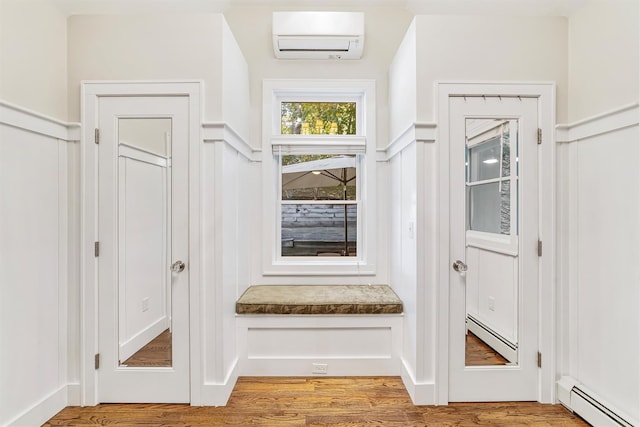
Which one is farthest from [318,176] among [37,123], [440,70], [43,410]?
[43,410]

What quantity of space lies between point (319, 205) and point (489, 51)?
1728 millimetres

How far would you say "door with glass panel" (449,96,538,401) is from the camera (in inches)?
87.7

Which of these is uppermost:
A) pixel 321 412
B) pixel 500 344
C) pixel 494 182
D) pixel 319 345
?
pixel 494 182

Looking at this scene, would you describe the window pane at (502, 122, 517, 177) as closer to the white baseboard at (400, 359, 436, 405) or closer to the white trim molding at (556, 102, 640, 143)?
the white trim molding at (556, 102, 640, 143)

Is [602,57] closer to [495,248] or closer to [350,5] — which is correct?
[495,248]

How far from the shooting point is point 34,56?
6.63ft

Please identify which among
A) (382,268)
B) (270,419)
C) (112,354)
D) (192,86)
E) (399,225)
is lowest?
(270,419)

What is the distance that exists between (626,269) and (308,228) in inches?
86.2

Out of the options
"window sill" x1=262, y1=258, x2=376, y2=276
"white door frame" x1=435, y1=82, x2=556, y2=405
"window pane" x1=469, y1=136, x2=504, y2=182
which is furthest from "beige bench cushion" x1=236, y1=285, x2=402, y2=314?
"window pane" x1=469, y1=136, x2=504, y2=182

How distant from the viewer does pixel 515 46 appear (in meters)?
2.25

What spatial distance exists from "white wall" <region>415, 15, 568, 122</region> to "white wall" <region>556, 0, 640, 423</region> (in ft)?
0.35

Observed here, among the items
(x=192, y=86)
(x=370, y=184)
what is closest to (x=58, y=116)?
(x=192, y=86)

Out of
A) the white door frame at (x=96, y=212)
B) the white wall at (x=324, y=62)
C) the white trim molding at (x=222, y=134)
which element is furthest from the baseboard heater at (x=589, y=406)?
the white trim molding at (x=222, y=134)

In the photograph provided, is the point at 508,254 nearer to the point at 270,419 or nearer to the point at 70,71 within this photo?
the point at 270,419
